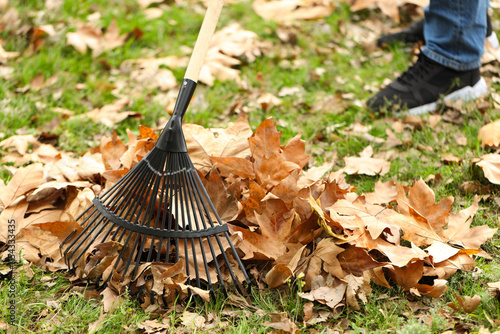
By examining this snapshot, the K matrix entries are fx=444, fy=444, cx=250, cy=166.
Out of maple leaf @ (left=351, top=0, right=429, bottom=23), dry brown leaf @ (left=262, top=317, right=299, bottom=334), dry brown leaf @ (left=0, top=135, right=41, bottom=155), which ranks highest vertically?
maple leaf @ (left=351, top=0, right=429, bottom=23)

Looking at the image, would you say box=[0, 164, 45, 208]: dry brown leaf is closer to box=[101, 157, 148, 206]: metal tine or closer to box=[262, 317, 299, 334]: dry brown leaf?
box=[101, 157, 148, 206]: metal tine

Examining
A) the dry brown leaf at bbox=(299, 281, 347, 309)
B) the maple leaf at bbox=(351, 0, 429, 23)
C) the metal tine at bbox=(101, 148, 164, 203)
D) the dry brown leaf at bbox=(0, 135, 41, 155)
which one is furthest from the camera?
the maple leaf at bbox=(351, 0, 429, 23)

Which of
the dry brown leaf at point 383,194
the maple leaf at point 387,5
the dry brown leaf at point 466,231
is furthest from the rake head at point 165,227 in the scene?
the maple leaf at point 387,5

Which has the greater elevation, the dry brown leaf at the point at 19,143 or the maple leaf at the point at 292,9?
the maple leaf at the point at 292,9

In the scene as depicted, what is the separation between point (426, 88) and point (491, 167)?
0.99 m

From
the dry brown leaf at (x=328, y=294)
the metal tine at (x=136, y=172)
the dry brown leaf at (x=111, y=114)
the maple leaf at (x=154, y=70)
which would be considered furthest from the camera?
the maple leaf at (x=154, y=70)

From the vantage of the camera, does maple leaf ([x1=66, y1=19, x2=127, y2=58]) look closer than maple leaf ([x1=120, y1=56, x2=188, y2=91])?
No

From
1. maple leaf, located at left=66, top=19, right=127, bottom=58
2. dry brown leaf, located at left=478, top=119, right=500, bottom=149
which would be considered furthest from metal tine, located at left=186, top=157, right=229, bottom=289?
maple leaf, located at left=66, top=19, right=127, bottom=58

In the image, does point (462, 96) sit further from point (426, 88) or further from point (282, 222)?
point (282, 222)

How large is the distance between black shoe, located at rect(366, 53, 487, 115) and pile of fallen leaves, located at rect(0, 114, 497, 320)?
3.41 ft

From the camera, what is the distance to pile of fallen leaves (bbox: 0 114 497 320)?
165 centimetres

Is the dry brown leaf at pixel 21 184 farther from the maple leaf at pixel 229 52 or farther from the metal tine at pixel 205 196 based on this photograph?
the maple leaf at pixel 229 52

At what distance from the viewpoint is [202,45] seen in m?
1.80

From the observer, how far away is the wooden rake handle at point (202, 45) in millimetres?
1789
